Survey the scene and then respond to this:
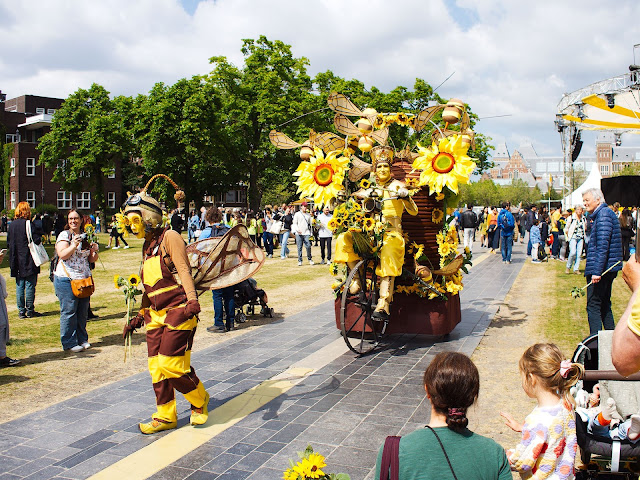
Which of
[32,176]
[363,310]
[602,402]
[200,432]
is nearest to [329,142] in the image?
[363,310]

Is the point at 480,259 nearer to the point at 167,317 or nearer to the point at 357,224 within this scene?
the point at 357,224

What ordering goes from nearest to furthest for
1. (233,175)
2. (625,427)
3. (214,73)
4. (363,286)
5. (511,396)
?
(625,427)
(511,396)
(363,286)
(214,73)
(233,175)

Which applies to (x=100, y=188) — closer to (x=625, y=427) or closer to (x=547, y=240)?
(x=547, y=240)

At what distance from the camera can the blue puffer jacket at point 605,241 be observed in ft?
22.6

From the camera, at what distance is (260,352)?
7.55 m

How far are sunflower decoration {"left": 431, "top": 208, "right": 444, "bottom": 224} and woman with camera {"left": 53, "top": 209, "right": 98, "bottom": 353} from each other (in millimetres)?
4929

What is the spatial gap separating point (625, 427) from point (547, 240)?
19923mm

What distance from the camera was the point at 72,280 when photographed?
7.69 meters

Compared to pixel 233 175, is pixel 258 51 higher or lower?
higher

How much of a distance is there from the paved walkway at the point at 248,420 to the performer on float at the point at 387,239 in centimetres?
84

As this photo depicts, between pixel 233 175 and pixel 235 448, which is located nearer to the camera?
pixel 235 448

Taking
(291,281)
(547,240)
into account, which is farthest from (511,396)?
(547,240)

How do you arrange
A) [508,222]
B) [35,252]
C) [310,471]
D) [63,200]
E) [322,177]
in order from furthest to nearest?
[63,200] → [508,222] → [35,252] → [322,177] → [310,471]

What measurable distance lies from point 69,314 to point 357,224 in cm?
414
